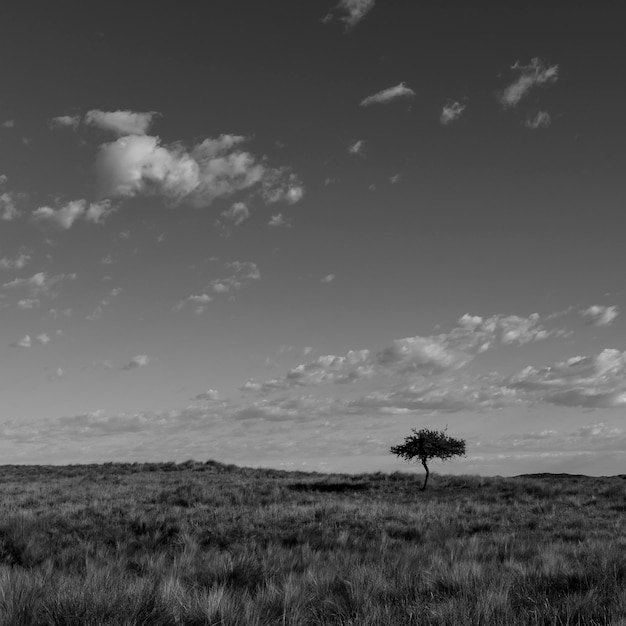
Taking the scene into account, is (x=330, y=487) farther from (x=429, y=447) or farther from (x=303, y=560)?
(x=303, y=560)

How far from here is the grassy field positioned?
5.82 metres

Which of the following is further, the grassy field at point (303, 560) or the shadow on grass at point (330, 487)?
the shadow on grass at point (330, 487)

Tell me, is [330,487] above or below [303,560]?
below

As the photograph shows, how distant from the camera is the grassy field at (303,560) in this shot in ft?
19.1

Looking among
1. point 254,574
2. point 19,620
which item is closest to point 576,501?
point 254,574

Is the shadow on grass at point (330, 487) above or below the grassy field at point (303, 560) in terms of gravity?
below

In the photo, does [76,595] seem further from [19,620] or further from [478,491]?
[478,491]

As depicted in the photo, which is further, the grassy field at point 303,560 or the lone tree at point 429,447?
the lone tree at point 429,447

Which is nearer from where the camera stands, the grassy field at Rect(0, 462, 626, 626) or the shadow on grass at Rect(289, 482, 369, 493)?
the grassy field at Rect(0, 462, 626, 626)

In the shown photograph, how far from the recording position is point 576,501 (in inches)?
1035

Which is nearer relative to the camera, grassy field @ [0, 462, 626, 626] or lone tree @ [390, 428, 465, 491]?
grassy field @ [0, 462, 626, 626]

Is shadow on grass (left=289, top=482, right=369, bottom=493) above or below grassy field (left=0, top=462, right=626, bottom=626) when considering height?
below

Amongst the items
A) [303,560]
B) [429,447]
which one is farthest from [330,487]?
[303,560]

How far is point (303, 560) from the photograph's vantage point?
10359 mm
